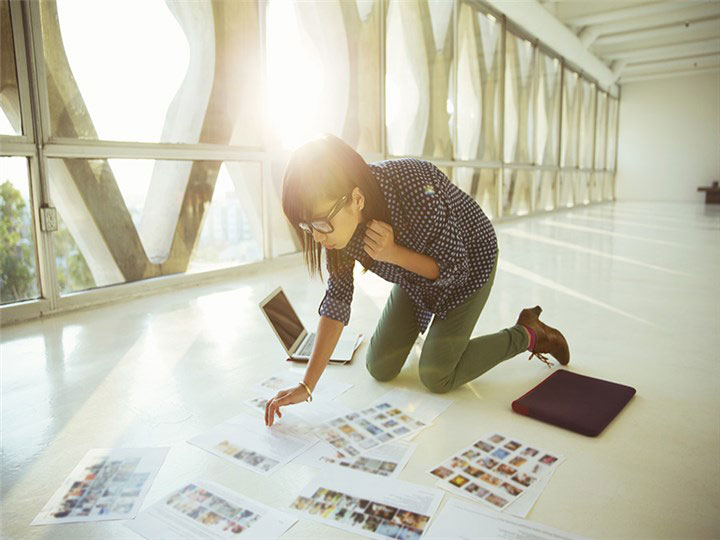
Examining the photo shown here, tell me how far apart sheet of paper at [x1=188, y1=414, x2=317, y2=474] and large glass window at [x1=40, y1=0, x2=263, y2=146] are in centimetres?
272

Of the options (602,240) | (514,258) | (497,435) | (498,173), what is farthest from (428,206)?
(498,173)

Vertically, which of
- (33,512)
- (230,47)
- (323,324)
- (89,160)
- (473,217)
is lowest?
(33,512)

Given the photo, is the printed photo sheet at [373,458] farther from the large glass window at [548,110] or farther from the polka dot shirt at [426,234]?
the large glass window at [548,110]

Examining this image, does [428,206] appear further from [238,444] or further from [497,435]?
[238,444]

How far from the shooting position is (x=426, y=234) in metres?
1.68

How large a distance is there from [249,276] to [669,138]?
1757 cm

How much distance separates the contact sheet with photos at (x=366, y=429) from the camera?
161 cm

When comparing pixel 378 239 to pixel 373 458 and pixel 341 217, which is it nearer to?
pixel 341 217

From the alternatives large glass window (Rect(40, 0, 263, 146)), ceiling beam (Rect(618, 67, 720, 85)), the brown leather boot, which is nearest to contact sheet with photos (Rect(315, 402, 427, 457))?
the brown leather boot

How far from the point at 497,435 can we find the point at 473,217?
767 mm

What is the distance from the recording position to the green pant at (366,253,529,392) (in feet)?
6.42

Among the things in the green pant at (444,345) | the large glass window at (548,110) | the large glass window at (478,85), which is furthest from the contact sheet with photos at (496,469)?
the large glass window at (548,110)

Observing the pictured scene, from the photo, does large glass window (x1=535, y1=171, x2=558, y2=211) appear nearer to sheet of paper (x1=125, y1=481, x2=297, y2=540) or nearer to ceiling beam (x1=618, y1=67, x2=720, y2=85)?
ceiling beam (x1=618, y1=67, x2=720, y2=85)

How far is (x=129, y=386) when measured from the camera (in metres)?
2.14
